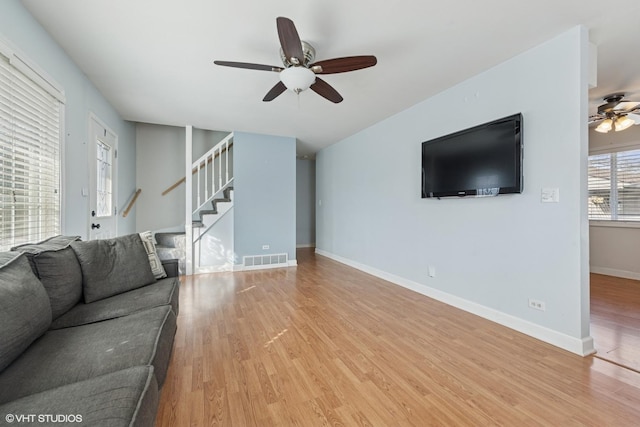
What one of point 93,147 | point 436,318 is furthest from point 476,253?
point 93,147

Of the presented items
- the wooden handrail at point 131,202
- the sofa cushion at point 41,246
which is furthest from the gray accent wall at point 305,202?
the sofa cushion at point 41,246

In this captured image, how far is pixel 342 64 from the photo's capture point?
212cm

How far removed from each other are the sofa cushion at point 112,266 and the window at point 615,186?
642 centimetres

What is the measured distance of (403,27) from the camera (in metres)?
2.07

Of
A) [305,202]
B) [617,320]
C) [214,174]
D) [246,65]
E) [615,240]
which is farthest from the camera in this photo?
[305,202]

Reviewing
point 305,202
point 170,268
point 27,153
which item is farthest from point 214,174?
point 27,153

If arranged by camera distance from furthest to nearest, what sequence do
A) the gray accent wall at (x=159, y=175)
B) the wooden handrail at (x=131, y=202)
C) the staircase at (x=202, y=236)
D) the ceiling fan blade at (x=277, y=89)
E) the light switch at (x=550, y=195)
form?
the gray accent wall at (x=159, y=175) → the staircase at (x=202, y=236) → the wooden handrail at (x=131, y=202) → the ceiling fan blade at (x=277, y=89) → the light switch at (x=550, y=195)

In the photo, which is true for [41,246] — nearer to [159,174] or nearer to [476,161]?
[476,161]

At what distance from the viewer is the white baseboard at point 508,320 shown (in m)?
2.07

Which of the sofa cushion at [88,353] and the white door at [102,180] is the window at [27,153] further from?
the sofa cushion at [88,353]

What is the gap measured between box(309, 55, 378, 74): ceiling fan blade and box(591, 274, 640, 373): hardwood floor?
2.87 meters

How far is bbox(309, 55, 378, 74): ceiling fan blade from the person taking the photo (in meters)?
2.05

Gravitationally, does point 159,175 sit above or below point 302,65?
below

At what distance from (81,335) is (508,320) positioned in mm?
3251
